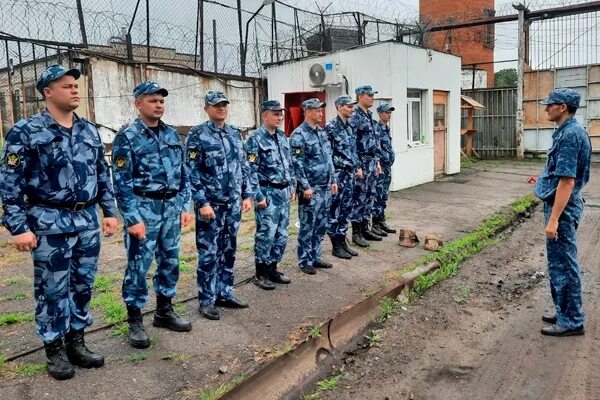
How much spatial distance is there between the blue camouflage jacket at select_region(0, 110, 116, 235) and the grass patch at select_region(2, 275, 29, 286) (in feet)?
8.72

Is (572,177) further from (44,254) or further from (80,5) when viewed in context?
(80,5)

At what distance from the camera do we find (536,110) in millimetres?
17141

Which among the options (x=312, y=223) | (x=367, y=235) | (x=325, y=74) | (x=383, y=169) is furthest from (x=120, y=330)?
(x=325, y=74)

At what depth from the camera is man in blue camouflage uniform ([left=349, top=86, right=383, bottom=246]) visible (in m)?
6.54

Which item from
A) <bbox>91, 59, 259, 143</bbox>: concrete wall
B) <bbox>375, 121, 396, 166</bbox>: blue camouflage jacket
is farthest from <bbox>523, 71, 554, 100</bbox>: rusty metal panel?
<bbox>375, 121, 396, 166</bbox>: blue camouflage jacket

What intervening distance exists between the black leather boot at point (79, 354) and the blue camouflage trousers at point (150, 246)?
0.43 metres

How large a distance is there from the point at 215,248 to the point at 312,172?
164 cm

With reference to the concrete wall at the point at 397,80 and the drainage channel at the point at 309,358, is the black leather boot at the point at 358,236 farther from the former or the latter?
the concrete wall at the point at 397,80

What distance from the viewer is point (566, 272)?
4.12 metres

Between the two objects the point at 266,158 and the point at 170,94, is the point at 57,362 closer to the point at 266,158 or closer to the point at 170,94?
the point at 266,158

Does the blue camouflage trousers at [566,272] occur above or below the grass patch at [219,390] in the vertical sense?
above

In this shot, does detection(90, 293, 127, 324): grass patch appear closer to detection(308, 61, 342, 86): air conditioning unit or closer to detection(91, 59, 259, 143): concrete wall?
detection(91, 59, 259, 143): concrete wall

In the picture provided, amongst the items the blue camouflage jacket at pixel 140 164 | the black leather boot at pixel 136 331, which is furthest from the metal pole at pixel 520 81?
the black leather boot at pixel 136 331

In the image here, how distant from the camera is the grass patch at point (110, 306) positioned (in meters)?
4.21
